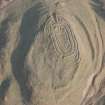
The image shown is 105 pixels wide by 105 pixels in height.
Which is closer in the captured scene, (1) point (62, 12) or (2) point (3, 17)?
(1) point (62, 12)

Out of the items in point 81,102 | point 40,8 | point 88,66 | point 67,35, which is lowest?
point 81,102

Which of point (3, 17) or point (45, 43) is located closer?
point (45, 43)

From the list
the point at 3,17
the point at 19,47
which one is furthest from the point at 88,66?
the point at 3,17

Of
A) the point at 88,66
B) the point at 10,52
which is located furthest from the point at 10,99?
the point at 88,66

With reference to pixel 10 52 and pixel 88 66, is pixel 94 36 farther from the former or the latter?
pixel 10 52

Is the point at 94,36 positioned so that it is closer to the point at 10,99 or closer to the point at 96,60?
the point at 96,60

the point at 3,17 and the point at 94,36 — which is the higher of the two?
the point at 3,17
